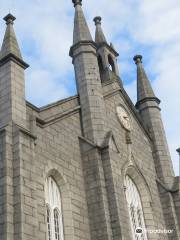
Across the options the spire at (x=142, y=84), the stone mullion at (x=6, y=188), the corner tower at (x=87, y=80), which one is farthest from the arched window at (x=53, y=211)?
the spire at (x=142, y=84)

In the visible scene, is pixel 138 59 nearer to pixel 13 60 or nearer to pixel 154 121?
pixel 154 121

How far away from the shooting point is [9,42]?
49.5 ft

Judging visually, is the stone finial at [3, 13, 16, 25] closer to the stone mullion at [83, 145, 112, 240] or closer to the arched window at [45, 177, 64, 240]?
the stone mullion at [83, 145, 112, 240]

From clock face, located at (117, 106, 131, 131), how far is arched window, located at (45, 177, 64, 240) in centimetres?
623

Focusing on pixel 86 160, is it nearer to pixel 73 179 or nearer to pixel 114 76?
pixel 73 179

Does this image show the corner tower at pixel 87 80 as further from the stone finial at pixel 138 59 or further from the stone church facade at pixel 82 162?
the stone finial at pixel 138 59

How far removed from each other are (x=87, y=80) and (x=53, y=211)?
665 cm

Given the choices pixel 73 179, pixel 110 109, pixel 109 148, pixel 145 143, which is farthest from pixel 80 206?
pixel 145 143

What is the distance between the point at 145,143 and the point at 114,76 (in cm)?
382

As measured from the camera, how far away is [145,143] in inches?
857

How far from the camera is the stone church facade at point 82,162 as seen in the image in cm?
1251

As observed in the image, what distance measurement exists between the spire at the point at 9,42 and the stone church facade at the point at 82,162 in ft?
0.14

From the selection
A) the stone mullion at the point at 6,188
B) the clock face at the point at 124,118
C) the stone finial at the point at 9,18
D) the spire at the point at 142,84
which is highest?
the spire at the point at 142,84

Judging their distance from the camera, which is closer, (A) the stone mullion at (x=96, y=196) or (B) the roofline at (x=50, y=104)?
(A) the stone mullion at (x=96, y=196)
